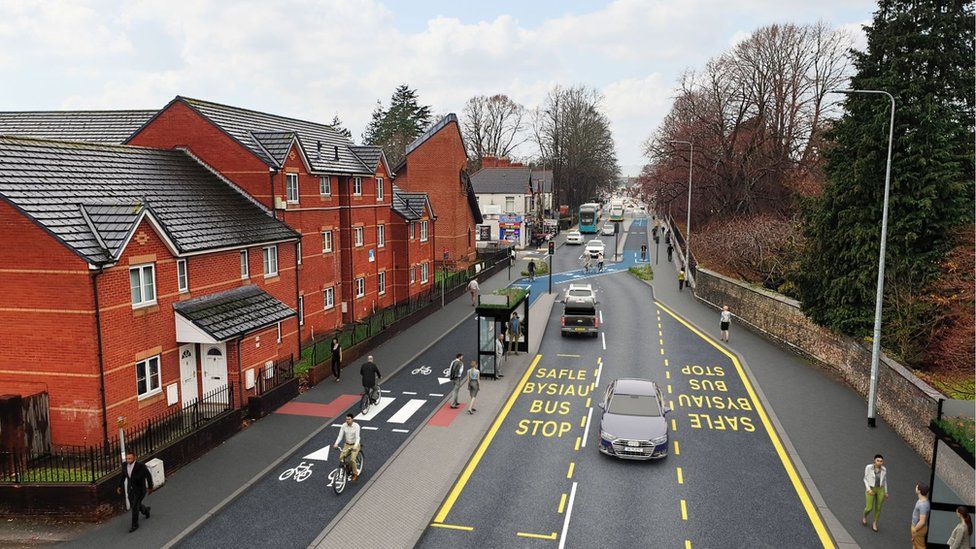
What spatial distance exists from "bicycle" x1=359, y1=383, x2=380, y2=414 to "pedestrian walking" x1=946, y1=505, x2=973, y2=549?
48.2 ft

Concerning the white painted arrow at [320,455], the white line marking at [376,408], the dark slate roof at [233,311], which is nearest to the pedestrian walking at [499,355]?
the white line marking at [376,408]

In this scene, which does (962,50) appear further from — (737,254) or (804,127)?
(804,127)

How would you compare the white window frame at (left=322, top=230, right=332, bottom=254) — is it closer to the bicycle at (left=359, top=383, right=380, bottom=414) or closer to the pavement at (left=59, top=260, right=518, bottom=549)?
the pavement at (left=59, top=260, right=518, bottom=549)

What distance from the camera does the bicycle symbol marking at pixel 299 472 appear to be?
15.2 meters

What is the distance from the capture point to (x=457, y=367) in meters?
20.0

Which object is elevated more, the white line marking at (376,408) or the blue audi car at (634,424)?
the blue audi car at (634,424)

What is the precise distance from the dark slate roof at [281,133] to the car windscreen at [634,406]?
15472 mm

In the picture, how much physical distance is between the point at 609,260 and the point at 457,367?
4318 centimetres

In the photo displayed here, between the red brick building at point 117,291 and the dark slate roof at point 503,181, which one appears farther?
the dark slate roof at point 503,181

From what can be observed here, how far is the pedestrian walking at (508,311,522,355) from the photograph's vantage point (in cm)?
2622

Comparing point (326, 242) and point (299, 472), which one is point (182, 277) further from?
point (326, 242)

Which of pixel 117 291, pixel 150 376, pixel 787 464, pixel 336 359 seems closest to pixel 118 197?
pixel 117 291

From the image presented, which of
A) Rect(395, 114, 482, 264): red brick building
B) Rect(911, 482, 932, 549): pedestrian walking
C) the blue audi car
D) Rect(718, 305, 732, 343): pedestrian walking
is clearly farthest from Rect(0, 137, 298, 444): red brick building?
Rect(395, 114, 482, 264): red brick building

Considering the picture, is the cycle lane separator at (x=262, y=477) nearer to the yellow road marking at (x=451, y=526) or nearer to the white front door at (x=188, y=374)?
the yellow road marking at (x=451, y=526)
